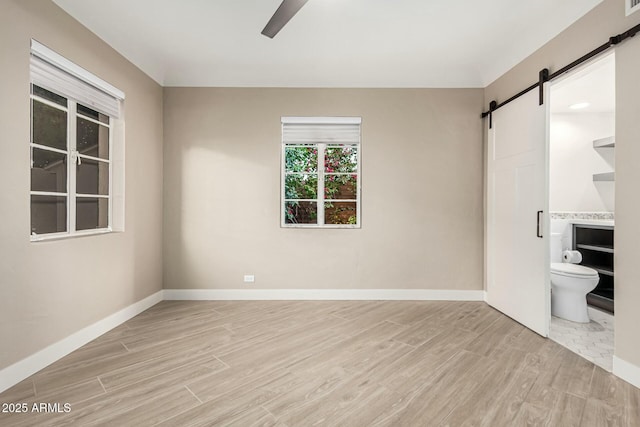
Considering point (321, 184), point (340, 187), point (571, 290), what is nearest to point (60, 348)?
point (321, 184)

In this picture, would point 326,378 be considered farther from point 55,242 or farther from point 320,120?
point 320,120

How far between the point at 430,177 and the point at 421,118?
73 centimetres

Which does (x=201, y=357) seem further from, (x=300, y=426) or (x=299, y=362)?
(x=300, y=426)

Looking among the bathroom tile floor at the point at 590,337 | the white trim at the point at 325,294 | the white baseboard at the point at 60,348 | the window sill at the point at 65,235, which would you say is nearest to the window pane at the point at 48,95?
the window sill at the point at 65,235

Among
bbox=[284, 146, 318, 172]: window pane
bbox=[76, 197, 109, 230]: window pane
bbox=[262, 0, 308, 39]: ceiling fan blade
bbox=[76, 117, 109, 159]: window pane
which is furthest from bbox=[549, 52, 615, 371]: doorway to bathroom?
bbox=[76, 117, 109, 159]: window pane

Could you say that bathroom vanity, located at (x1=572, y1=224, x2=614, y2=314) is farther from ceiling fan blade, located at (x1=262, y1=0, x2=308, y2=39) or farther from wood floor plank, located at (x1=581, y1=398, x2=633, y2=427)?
ceiling fan blade, located at (x1=262, y1=0, x2=308, y2=39)

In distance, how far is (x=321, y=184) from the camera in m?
3.64

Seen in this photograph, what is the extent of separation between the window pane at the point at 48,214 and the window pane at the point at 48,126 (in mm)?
411

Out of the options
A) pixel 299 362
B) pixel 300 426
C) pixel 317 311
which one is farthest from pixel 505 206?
pixel 300 426

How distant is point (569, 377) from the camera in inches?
75.5

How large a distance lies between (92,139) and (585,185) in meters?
5.85

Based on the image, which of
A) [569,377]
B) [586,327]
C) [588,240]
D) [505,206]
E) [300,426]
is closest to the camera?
[300,426]

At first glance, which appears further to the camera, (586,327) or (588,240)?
(588,240)

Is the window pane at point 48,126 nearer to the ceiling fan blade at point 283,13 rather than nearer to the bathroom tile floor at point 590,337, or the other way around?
the ceiling fan blade at point 283,13
